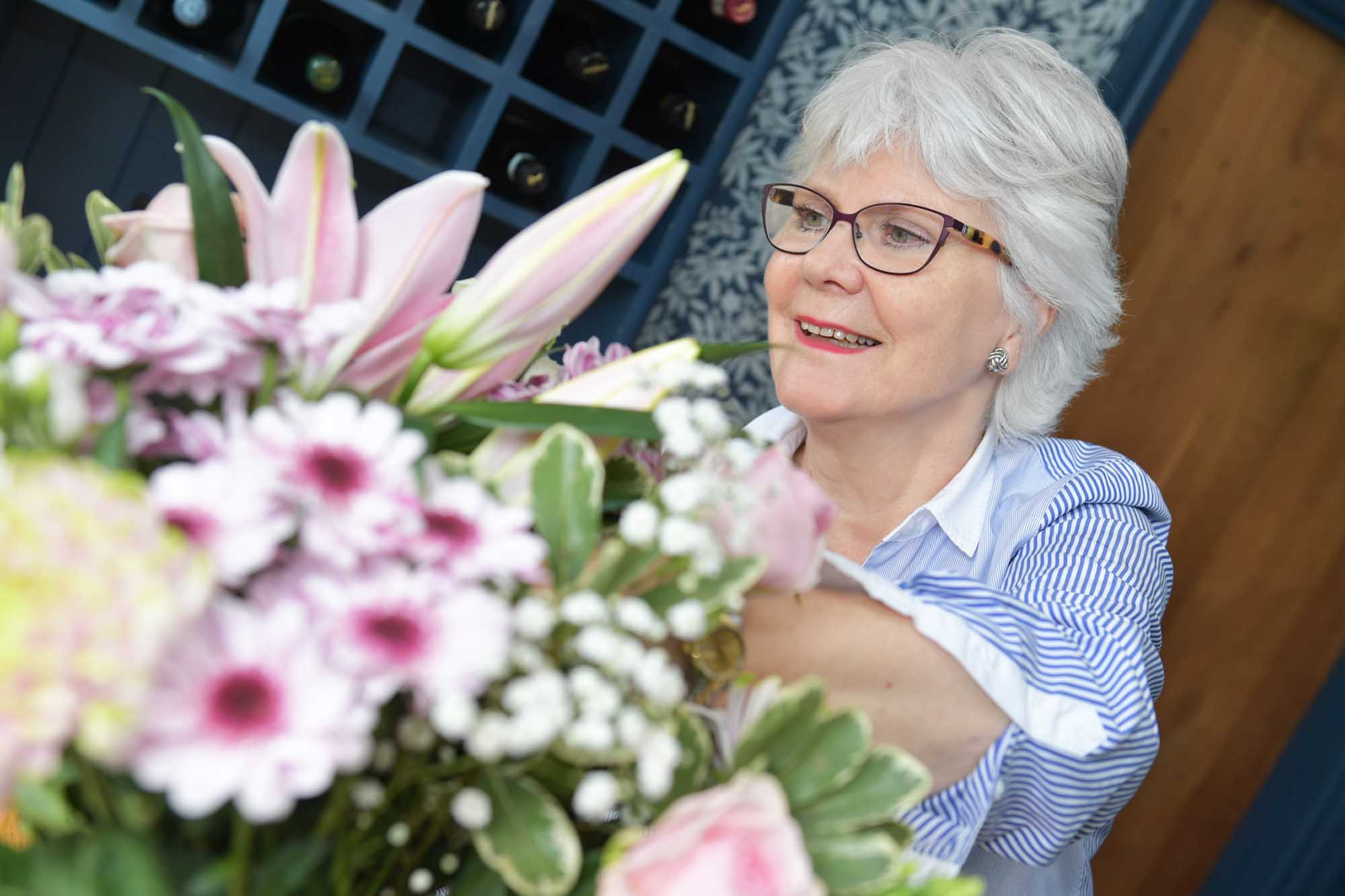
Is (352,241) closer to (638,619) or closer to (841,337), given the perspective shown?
(638,619)

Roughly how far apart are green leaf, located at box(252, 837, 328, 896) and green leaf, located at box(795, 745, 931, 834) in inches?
6.8

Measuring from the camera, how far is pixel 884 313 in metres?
1.35

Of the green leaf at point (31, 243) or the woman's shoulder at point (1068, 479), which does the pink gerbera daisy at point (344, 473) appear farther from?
the woman's shoulder at point (1068, 479)

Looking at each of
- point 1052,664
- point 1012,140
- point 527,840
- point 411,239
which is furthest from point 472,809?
point 1012,140

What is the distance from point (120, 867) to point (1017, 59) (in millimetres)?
1302

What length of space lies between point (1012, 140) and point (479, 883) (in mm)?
1122

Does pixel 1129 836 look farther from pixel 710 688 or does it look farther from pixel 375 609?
pixel 375 609

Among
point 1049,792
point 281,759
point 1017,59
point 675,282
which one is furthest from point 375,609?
point 675,282

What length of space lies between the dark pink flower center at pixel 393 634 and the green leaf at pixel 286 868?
0.09 m

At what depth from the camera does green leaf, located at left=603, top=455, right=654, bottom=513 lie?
520mm

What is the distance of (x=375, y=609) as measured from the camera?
14.0 inches

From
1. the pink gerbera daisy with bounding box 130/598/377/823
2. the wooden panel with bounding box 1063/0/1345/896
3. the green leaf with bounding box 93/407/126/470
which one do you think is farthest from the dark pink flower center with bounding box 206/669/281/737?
the wooden panel with bounding box 1063/0/1345/896

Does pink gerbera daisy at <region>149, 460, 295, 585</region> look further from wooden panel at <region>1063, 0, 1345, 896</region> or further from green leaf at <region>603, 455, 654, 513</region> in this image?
wooden panel at <region>1063, 0, 1345, 896</region>

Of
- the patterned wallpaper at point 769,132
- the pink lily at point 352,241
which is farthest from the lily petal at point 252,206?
the patterned wallpaper at point 769,132
